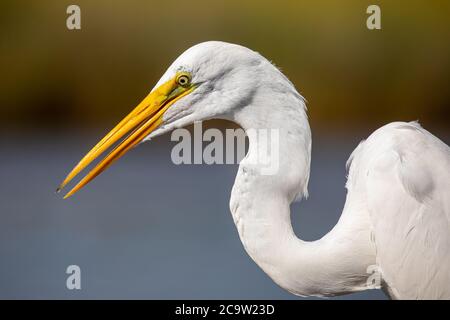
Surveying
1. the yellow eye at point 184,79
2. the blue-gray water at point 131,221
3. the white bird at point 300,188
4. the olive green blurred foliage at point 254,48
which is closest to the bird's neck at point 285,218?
the white bird at point 300,188

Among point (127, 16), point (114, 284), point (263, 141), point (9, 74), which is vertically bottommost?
point (114, 284)

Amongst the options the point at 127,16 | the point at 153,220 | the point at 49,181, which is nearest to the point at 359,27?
the point at 127,16

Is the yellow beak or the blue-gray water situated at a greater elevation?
the yellow beak

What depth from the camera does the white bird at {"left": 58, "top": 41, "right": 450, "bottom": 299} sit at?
2307mm

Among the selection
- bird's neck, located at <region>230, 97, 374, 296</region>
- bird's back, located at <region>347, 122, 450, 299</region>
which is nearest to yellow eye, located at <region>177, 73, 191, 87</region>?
bird's neck, located at <region>230, 97, 374, 296</region>

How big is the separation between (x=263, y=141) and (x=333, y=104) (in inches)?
190

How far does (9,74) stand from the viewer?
23.8 ft

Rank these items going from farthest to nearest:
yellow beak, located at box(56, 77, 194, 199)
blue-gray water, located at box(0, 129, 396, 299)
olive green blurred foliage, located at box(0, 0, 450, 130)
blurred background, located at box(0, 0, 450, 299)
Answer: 1. olive green blurred foliage, located at box(0, 0, 450, 130)
2. blurred background, located at box(0, 0, 450, 299)
3. blue-gray water, located at box(0, 129, 396, 299)
4. yellow beak, located at box(56, 77, 194, 199)

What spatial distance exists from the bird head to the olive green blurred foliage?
402cm

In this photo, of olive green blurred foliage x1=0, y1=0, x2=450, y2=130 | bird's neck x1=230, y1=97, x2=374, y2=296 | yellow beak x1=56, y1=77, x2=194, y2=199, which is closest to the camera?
bird's neck x1=230, y1=97, x2=374, y2=296

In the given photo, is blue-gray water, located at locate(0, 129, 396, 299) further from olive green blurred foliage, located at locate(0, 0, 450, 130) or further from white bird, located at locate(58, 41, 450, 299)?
white bird, located at locate(58, 41, 450, 299)

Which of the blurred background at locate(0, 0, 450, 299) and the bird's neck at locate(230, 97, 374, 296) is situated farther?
the blurred background at locate(0, 0, 450, 299)

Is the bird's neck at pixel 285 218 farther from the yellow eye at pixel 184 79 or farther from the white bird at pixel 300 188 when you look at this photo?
the yellow eye at pixel 184 79

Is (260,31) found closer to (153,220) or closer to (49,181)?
(153,220)
